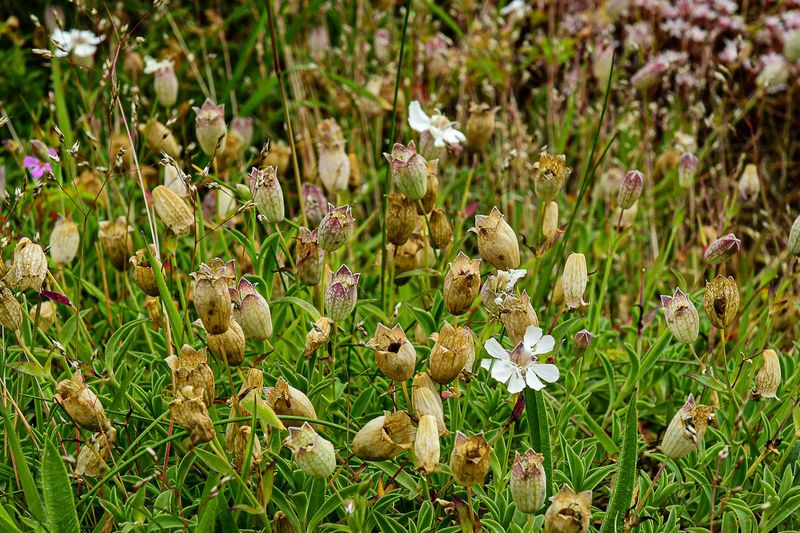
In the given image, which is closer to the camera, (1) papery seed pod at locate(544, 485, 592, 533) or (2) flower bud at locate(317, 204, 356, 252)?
(1) papery seed pod at locate(544, 485, 592, 533)

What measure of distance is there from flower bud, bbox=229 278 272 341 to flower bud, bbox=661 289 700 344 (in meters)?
0.62

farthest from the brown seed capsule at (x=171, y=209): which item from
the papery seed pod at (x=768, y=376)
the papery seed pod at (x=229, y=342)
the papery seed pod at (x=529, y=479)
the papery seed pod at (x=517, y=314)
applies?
the papery seed pod at (x=768, y=376)

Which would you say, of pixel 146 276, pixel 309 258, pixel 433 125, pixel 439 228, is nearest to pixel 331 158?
pixel 433 125

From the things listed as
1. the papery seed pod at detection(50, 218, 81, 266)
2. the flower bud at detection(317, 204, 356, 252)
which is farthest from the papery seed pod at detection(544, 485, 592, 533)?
the papery seed pod at detection(50, 218, 81, 266)

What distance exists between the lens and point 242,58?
2771 millimetres

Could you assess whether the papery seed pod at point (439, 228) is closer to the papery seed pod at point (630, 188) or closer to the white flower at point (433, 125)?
the white flower at point (433, 125)

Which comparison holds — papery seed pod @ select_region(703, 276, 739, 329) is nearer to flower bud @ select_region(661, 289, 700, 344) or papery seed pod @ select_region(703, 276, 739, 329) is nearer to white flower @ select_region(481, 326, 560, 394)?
flower bud @ select_region(661, 289, 700, 344)

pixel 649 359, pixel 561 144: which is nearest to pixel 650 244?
pixel 561 144

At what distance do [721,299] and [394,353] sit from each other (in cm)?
53

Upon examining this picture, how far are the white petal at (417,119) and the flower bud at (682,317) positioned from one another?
0.59 metres

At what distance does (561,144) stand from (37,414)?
1.45 m

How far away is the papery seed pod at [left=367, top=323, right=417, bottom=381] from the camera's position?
1.18m

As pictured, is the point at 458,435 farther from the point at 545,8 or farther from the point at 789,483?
the point at 545,8

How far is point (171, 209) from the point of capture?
1.42 meters
